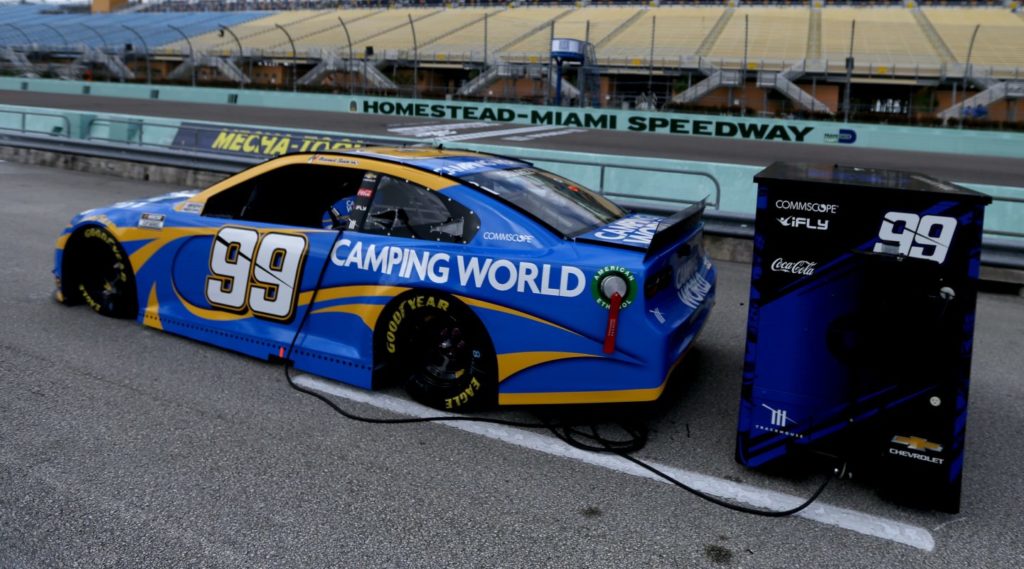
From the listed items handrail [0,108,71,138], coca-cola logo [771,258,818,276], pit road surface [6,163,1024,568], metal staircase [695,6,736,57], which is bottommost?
pit road surface [6,163,1024,568]

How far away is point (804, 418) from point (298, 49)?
173ft

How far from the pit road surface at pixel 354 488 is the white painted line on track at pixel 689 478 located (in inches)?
2.3

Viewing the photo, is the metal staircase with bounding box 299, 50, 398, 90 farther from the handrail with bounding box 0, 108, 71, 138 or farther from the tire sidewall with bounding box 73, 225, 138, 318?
the tire sidewall with bounding box 73, 225, 138, 318

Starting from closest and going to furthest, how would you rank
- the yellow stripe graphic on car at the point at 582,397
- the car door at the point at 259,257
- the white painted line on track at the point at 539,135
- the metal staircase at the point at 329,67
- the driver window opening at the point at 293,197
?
the yellow stripe graphic on car at the point at 582,397 < the car door at the point at 259,257 < the driver window opening at the point at 293,197 < the white painted line on track at the point at 539,135 < the metal staircase at the point at 329,67

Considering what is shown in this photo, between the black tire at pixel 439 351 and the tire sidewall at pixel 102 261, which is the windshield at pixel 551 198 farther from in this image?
the tire sidewall at pixel 102 261

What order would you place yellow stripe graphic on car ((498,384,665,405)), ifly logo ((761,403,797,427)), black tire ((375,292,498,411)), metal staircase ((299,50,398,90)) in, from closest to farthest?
1. ifly logo ((761,403,797,427))
2. yellow stripe graphic on car ((498,384,665,405))
3. black tire ((375,292,498,411))
4. metal staircase ((299,50,398,90))

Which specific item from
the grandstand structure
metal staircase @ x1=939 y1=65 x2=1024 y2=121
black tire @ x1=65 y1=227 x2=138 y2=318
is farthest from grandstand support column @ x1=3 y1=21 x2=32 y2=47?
black tire @ x1=65 y1=227 x2=138 y2=318

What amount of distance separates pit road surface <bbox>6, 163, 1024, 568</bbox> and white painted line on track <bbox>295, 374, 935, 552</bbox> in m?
0.06

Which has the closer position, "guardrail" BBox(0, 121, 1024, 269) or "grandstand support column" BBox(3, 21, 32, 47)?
"guardrail" BBox(0, 121, 1024, 269)

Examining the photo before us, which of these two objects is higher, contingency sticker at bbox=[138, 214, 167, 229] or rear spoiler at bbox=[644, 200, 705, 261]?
rear spoiler at bbox=[644, 200, 705, 261]

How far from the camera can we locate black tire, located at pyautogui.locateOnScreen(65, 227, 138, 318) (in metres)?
5.88

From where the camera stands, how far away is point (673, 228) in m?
4.49

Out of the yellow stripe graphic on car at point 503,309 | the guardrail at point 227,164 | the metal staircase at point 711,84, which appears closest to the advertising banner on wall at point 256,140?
the guardrail at point 227,164

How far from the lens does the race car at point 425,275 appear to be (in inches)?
163
